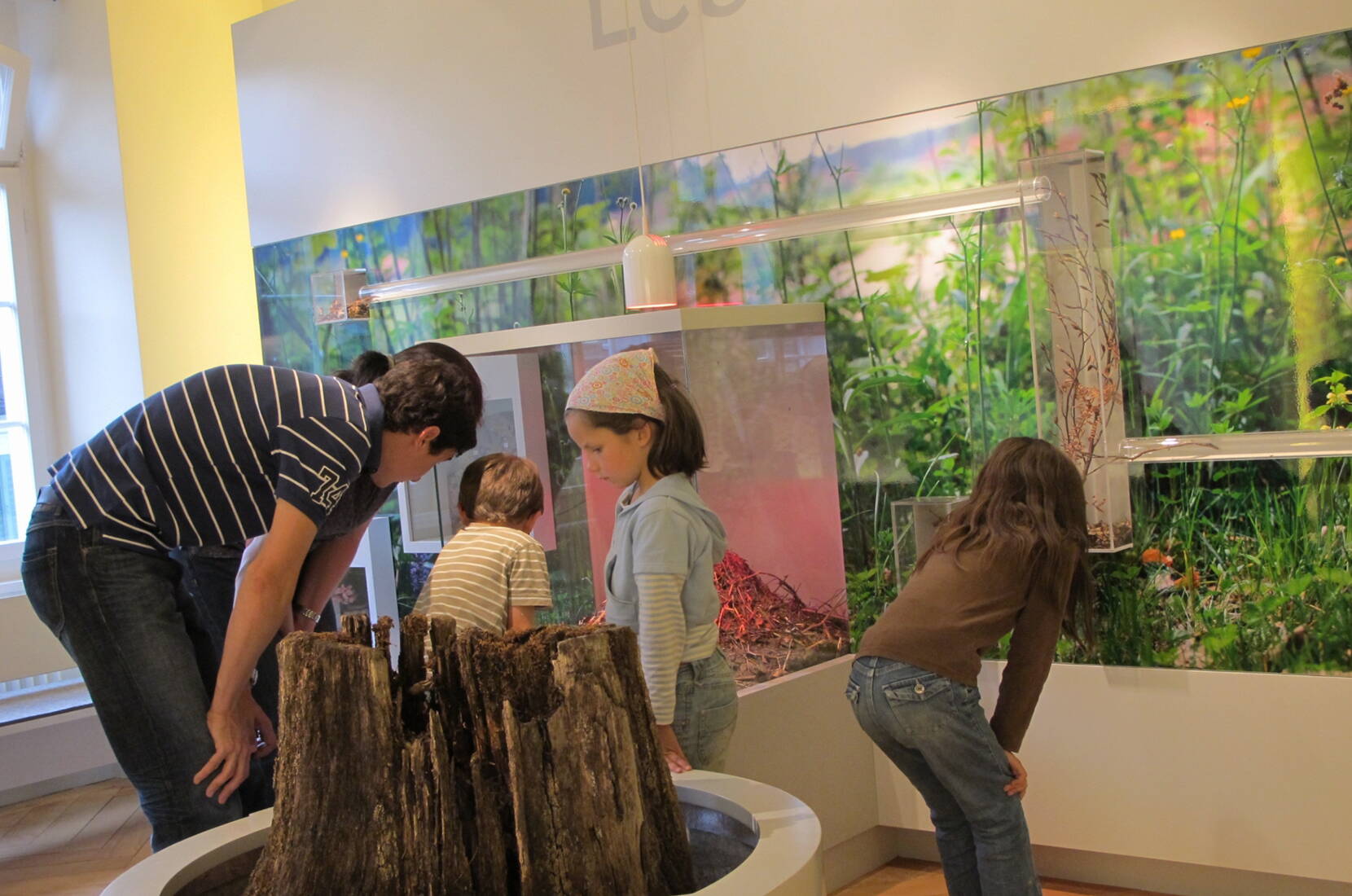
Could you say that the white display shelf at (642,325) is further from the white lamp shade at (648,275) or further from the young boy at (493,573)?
the young boy at (493,573)

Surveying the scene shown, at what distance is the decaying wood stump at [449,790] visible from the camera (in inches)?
54.5

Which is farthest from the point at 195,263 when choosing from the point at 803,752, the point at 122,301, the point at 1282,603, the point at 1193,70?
the point at 1282,603

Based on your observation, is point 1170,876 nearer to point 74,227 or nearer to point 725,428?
point 725,428

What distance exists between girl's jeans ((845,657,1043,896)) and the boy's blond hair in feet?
2.69

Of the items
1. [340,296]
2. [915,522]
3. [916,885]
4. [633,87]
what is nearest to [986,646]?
[915,522]

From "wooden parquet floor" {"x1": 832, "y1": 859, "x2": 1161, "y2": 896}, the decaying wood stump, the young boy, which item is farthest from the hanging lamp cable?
the decaying wood stump

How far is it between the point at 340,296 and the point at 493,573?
217 centimetres

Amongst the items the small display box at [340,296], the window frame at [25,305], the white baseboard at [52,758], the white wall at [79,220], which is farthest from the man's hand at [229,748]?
the window frame at [25,305]

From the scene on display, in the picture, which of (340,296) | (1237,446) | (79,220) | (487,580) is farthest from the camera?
(79,220)

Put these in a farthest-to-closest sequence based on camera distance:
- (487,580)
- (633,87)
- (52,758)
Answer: (52,758)
(633,87)
(487,580)

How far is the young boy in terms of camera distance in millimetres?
2584

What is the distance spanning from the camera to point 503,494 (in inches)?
108

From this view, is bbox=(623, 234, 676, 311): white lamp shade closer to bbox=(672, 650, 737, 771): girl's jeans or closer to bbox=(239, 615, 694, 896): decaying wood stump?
bbox=(672, 650, 737, 771): girl's jeans

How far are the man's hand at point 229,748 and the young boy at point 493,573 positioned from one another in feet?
2.04
